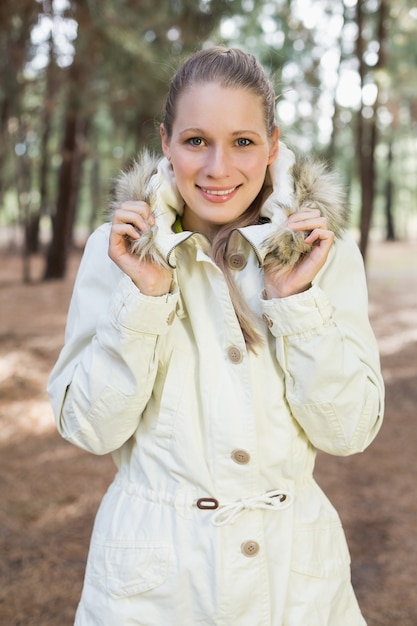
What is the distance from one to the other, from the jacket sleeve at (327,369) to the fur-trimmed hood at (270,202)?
14 centimetres

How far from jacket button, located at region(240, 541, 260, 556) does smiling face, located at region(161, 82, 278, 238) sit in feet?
2.73

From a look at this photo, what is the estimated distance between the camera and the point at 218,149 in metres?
1.65

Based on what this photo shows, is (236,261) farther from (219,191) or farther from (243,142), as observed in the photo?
(243,142)

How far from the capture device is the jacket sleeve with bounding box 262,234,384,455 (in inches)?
63.1

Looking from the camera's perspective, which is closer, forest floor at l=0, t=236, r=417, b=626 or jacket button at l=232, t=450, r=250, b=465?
jacket button at l=232, t=450, r=250, b=465

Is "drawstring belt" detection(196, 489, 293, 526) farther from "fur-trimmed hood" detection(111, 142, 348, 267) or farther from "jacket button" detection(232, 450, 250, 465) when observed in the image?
"fur-trimmed hood" detection(111, 142, 348, 267)

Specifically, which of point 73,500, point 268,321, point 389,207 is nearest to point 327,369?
point 268,321

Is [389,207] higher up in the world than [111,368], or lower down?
lower down

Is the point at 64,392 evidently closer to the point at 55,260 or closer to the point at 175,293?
the point at 175,293

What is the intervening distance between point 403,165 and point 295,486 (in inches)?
1285

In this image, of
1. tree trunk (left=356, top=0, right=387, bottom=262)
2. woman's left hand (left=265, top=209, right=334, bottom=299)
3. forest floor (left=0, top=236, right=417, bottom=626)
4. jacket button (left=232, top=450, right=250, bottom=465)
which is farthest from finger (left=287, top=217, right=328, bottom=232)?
tree trunk (left=356, top=0, right=387, bottom=262)

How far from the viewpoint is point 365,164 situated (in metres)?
9.70

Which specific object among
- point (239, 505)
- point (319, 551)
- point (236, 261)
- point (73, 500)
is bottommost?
point (73, 500)

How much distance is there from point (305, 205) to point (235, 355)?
1.39 ft
